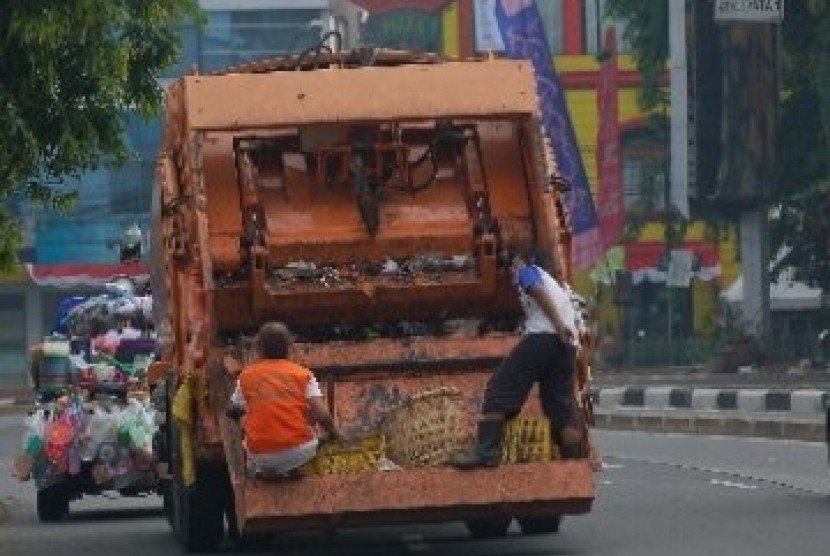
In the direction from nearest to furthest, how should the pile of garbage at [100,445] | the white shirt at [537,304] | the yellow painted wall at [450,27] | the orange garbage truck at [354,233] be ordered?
the white shirt at [537,304]
the orange garbage truck at [354,233]
the pile of garbage at [100,445]
the yellow painted wall at [450,27]

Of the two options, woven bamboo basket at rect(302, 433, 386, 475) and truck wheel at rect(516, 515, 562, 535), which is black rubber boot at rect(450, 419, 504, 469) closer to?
woven bamboo basket at rect(302, 433, 386, 475)

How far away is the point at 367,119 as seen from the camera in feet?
65.1

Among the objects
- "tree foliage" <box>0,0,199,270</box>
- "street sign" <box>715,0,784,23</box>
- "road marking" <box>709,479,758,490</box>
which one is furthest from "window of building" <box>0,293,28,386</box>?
"tree foliage" <box>0,0,199,270</box>

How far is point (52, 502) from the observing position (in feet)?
84.5

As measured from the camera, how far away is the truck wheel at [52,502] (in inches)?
1006

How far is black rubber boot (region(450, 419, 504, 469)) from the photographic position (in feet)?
59.2

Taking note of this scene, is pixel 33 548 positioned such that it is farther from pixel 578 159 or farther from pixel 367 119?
pixel 578 159

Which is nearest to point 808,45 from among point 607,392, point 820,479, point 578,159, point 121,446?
point 578,159

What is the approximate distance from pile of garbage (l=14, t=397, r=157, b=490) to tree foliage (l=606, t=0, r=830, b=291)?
133 ft

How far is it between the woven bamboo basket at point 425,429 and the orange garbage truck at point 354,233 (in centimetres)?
2

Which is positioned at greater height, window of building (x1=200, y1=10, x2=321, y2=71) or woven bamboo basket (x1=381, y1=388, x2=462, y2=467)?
window of building (x1=200, y1=10, x2=321, y2=71)

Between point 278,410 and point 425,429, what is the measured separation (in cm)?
95

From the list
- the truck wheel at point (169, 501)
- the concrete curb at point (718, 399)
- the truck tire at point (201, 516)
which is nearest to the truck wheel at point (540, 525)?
the truck tire at point (201, 516)

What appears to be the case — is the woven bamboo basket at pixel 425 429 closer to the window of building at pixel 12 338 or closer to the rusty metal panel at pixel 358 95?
the rusty metal panel at pixel 358 95
